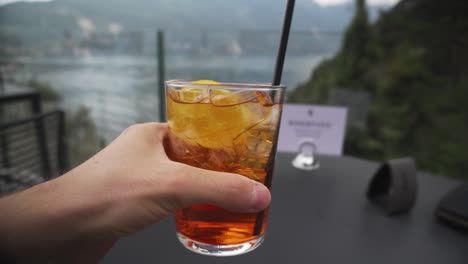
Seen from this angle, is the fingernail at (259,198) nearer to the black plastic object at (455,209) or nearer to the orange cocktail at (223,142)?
the orange cocktail at (223,142)

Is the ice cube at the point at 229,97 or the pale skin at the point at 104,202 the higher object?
the ice cube at the point at 229,97

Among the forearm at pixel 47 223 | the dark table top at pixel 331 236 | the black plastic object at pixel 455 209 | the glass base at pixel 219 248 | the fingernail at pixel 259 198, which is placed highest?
the fingernail at pixel 259 198

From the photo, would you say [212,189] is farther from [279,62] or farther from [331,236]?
[331,236]

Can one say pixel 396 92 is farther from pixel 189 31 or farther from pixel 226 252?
pixel 226 252

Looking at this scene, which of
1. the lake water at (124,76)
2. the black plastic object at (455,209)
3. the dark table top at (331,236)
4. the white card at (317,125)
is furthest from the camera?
the lake water at (124,76)

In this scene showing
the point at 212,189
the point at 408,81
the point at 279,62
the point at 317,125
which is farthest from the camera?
the point at 408,81

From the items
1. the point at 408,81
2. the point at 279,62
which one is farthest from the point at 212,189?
the point at 408,81

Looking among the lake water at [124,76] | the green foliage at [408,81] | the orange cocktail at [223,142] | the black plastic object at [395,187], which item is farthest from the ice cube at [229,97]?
the green foliage at [408,81]

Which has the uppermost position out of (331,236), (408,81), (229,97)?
(229,97)
